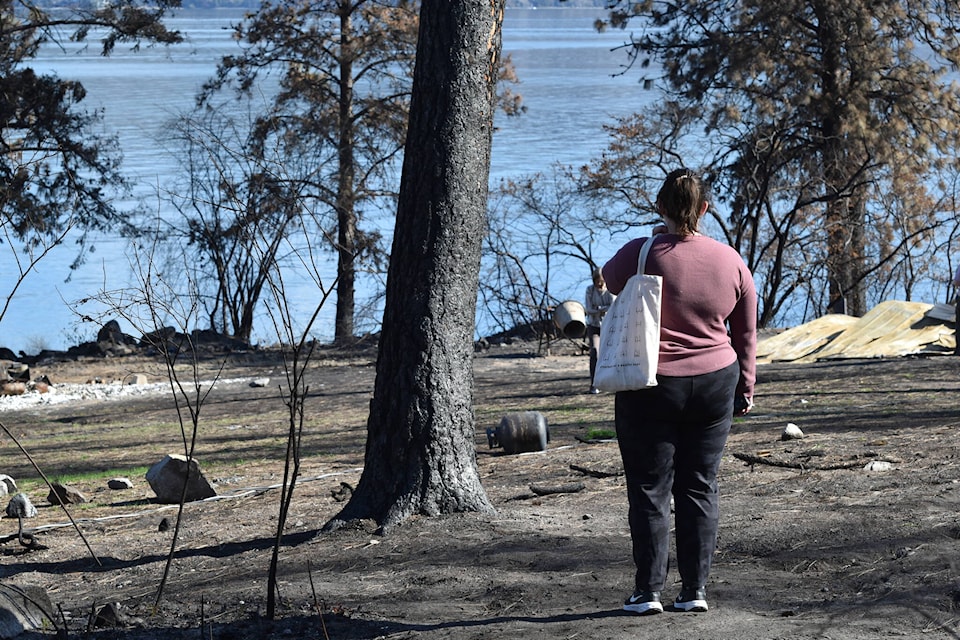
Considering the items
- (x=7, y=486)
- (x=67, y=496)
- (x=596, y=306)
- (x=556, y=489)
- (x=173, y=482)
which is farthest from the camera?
(x=596, y=306)

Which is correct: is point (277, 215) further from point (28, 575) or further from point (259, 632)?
point (259, 632)

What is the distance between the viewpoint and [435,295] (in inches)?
241

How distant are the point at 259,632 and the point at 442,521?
5.53 ft

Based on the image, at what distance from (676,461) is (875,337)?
14.3 metres

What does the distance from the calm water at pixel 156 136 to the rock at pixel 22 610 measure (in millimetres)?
1251

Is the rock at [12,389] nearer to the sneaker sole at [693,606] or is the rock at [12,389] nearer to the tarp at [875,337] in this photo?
the tarp at [875,337]

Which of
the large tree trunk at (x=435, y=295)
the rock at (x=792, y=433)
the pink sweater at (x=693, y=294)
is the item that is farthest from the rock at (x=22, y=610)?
the rock at (x=792, y=433)

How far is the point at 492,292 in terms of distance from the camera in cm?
2600

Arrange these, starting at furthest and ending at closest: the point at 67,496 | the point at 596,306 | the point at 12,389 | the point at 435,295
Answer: the point at 12,389, the point at 596,306, the point at 67,496, the point at 435,295

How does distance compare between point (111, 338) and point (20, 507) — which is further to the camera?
point (111, 338)

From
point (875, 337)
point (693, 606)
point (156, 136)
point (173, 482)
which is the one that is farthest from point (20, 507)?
point (156, 136)

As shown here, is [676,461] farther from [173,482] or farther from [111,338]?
[111,338]

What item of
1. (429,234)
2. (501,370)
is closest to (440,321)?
(429,234)

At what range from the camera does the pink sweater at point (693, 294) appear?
4.30 meters
